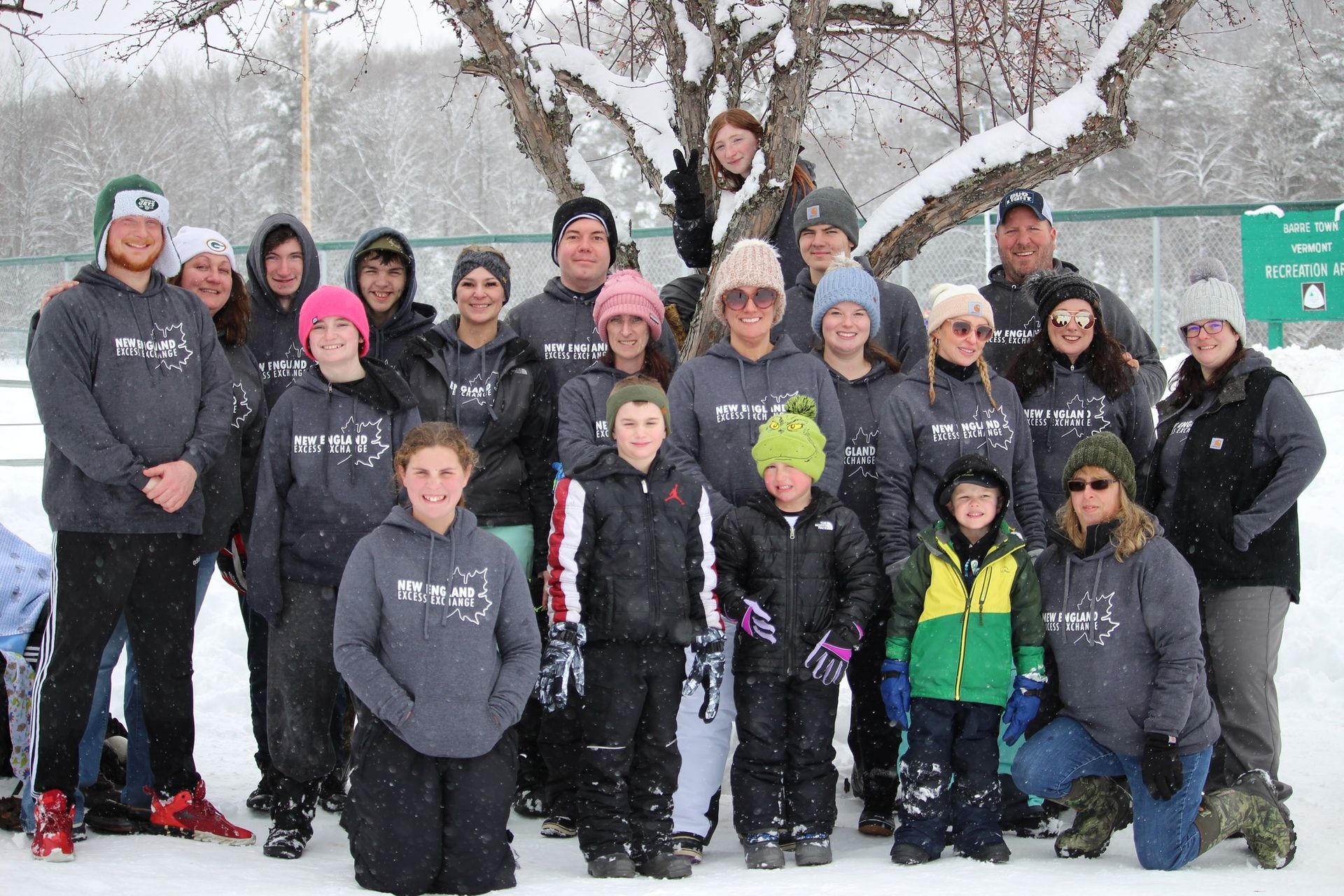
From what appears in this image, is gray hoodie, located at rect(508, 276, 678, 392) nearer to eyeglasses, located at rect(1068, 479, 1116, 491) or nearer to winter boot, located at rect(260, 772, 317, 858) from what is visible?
eyeglasses, located at rect(1068, 479, 1116, 491)

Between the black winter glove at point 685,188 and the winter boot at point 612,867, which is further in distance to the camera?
the black winter glove at point 685,188

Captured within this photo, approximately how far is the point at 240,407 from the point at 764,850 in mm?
2578

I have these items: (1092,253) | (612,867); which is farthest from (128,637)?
(1092,253)

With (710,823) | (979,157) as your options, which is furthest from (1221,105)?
(710,823)

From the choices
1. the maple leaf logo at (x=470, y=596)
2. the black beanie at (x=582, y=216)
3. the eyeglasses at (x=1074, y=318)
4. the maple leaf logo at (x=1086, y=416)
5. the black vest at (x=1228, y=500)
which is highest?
the black beanie at (x=582, y=216)

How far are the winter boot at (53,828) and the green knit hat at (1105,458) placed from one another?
357 cm

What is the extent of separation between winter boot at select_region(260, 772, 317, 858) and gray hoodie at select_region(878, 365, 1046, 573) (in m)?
2.24

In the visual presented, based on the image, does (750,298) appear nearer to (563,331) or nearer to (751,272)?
(751,272)

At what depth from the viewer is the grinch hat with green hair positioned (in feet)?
13.9

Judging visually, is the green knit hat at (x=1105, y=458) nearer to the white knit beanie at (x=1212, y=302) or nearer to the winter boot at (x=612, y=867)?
the white knit beanie at (x=1212, y=302)

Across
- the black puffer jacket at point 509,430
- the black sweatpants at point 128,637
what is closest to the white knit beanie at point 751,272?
the black puffer jacket at point 509,430

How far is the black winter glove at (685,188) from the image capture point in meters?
5.78

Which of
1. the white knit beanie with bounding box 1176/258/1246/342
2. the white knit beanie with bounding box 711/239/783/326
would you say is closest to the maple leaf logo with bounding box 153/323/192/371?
the white knit beanie with bounding box 711/239/783/326

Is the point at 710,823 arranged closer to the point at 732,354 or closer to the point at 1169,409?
the point at 732,354
